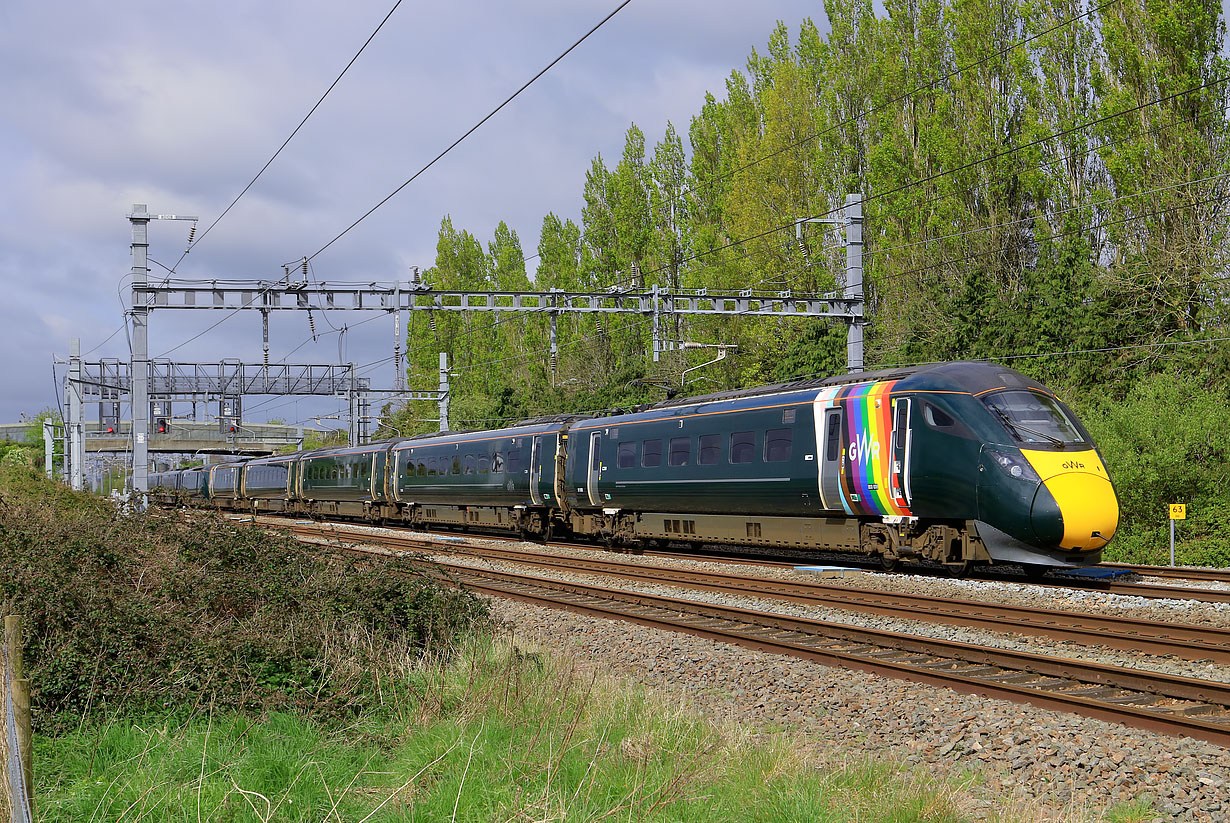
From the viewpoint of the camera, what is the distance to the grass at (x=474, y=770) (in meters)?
5.67

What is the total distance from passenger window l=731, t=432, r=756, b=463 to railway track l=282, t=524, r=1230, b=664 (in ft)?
7.87

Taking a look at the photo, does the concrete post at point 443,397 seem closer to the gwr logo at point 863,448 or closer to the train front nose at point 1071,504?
the gwr logo at point 863,448

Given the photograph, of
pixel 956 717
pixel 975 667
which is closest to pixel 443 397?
pixel 975 667

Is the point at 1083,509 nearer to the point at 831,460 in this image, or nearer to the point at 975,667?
the point at 831,460

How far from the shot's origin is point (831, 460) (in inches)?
692

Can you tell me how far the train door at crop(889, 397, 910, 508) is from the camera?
53.1 ft

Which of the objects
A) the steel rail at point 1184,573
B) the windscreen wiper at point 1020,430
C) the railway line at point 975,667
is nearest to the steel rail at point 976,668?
the railway line at point 975,667

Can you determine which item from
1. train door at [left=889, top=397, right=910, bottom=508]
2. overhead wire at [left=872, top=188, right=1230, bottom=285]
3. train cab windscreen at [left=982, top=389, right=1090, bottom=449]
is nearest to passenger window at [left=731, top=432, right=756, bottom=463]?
train door at [left=889, top=397, right=910, bottom=508]

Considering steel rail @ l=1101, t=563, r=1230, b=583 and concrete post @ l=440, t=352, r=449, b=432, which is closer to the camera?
steel rail @ l=1101, t=563, r=1230, b=583

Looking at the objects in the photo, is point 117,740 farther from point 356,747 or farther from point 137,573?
point 137,573

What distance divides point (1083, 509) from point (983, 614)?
2771mm

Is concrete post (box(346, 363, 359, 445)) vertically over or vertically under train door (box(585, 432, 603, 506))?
over

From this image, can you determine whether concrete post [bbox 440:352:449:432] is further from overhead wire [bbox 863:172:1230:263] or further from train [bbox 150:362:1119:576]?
overhead wire [bbox 863:172:1230:263]

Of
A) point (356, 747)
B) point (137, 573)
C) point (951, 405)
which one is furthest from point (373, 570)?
point (951, 405)
